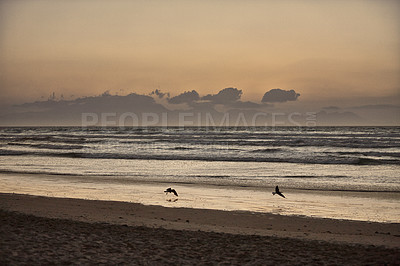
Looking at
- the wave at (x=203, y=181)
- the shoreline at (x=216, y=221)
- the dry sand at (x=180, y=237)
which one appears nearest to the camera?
the dry sand at (x=180, y=237)

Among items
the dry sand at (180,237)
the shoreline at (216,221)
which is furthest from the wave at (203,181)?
the dry sand at (180,237)

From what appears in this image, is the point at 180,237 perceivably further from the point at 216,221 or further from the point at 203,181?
the point at 203,181

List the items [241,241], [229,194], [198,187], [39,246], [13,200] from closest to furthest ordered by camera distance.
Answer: [39,246] → [241,241] → [13,200] → [229,194] → [198,187]

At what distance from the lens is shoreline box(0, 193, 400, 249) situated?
343 inches

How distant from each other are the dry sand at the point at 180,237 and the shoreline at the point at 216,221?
0.02m

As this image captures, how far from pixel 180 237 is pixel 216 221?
2.19 meters

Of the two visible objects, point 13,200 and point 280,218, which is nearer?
point 280,218

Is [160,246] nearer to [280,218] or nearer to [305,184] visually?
[280,218]

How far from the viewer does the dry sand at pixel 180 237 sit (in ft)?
21.6

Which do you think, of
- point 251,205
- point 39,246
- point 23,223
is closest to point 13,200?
point 23,223

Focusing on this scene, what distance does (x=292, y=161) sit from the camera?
2842 centimetres

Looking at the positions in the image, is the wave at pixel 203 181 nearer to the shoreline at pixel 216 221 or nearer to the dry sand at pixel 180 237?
the shoreline at pixel 216 221

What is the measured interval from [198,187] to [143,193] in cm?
253

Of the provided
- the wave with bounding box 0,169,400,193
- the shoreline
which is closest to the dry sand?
the shoreline
